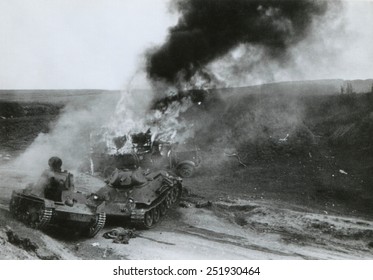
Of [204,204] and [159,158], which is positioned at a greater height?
[159,158]

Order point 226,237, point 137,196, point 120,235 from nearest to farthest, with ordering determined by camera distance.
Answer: point 120,235 < point 226,237 < point 137,196

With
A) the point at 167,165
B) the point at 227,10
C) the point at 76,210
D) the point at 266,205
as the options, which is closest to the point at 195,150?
the point at 167,165

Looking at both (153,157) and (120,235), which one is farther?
(153,157)

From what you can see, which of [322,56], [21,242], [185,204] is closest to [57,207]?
[21,242]

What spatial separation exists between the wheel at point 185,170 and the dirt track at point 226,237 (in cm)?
303

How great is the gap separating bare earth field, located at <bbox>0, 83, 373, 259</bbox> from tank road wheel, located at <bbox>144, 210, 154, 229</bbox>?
0.18 m

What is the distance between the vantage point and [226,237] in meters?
9.74

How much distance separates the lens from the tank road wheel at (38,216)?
829cm

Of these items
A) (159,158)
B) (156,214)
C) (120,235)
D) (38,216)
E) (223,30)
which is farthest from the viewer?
(159,158)

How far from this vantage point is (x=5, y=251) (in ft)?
25.2

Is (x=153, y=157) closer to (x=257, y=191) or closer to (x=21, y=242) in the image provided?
(x=257, y=191)

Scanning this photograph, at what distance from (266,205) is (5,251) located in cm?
719

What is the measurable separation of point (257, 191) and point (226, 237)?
4260mm
